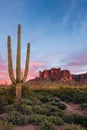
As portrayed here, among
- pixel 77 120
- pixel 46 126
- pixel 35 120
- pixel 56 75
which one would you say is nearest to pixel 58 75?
pixel 56 75

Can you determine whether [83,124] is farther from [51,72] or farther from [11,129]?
[51,72]

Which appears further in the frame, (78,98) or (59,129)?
(78,98)

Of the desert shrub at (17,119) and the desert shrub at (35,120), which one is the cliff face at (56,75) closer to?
the desert shrub at (35,120)

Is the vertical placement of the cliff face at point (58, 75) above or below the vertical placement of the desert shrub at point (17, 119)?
above

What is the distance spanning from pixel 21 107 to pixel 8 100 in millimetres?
4811

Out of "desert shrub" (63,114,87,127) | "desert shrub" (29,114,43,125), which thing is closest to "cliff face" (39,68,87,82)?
"desert shrub" (63,114,87,127)

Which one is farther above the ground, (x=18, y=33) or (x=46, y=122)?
(x=18, y=33)

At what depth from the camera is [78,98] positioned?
87.6 ft

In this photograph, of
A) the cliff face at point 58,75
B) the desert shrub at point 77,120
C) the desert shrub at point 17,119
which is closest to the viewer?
the desert shrub at point 17,119

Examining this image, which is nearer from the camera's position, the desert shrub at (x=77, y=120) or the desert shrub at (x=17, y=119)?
the desert shrub at (x=17, y=119)

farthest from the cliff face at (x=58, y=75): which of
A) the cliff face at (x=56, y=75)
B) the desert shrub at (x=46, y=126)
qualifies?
the desert shrub at (x=46, y=126)

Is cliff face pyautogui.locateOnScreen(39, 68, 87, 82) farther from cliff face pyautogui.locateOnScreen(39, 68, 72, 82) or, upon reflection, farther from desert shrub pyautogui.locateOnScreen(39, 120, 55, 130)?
desert shrub pyautogui.locateOnScreen(39, 120, 55, 130)

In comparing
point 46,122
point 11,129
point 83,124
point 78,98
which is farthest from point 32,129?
point 78,98

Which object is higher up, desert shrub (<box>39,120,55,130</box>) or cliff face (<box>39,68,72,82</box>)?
cliff face (<box>39,68,72,82</box>)
